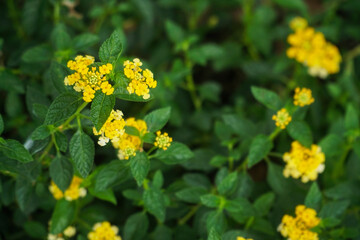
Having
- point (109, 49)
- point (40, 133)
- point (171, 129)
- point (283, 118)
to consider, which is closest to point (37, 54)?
point (40, 133)

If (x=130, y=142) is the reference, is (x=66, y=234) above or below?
below

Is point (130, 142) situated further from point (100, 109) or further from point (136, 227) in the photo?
point (136, 227)

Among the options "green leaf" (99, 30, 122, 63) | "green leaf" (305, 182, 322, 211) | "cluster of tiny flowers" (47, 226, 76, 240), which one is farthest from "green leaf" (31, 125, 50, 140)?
"green leaf" (305, 182, 322, 211)

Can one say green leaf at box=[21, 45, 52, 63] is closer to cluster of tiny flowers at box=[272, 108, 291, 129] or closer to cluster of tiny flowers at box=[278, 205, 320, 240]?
cluster of tiny flowers at box=[272, 108, 291, 129]

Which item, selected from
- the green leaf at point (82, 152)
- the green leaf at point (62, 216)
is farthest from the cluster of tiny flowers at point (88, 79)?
the green leaf at point (62, 216)

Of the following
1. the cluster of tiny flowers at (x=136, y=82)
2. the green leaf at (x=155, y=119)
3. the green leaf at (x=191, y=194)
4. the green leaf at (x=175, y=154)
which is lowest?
the green leaf at (x=191, y=194)

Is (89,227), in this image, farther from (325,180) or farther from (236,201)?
(325,180)

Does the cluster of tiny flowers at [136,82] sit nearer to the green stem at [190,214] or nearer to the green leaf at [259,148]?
the green leaf at [259,148]
